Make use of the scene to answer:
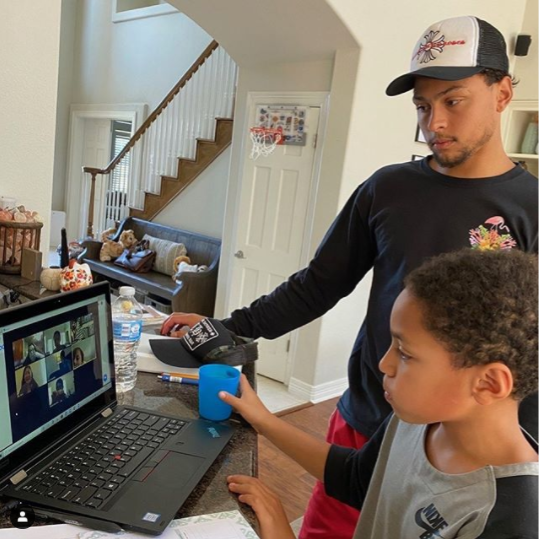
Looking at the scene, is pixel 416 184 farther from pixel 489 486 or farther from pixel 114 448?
pixel 114 448

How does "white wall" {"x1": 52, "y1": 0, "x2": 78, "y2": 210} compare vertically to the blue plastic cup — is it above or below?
above

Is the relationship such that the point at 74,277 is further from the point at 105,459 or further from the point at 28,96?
the point at 105,459

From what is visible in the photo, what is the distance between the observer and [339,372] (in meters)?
3.60

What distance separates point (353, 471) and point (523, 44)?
153 inches

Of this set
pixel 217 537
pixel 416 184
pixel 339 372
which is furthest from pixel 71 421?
pixel 339 372

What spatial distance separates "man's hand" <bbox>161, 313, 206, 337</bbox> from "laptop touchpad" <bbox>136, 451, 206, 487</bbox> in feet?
1.81

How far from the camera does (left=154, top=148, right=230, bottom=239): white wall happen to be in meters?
5.30

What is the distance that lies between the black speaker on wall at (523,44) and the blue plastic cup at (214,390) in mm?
3839

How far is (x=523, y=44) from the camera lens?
385cm

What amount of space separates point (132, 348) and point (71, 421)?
33 cm

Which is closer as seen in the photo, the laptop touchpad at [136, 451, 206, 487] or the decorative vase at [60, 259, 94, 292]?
the laptop touchpad at [136, 451, 206, 487]

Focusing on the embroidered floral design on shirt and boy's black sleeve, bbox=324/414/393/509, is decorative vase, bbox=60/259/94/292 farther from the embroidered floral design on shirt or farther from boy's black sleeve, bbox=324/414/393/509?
the embroidered floral design on shirt

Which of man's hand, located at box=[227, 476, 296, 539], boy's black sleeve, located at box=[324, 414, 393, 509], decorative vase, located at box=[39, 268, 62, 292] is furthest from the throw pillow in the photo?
man's hand, located at box=[227, 476, 296, 539]

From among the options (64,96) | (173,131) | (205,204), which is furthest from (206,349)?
(64,96)
